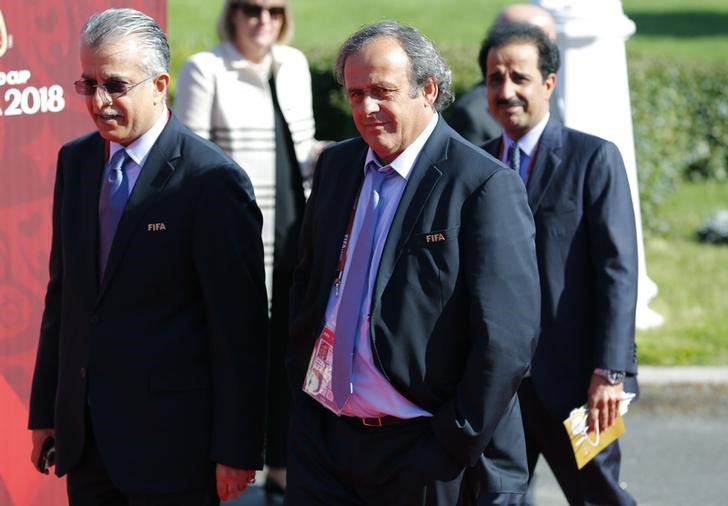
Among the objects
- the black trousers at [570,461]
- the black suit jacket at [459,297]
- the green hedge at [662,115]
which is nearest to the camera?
the black suit jacket at [459,297]

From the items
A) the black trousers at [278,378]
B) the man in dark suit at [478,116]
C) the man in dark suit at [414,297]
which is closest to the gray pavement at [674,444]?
the black trousers at [278,378]

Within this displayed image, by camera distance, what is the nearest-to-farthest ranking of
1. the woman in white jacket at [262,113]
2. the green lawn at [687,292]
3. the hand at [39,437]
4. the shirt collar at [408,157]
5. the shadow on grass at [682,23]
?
the shirt collar at [408,157], the hand at [39,437], the woman in white jacket at [262,113], the green lawn at [687,292], the shadow on grass at [682,23]

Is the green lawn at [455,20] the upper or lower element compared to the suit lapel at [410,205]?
upper

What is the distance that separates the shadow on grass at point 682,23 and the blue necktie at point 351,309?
96.5 feet

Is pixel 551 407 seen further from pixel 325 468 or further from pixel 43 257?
pixel 43 257

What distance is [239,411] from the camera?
3.69m

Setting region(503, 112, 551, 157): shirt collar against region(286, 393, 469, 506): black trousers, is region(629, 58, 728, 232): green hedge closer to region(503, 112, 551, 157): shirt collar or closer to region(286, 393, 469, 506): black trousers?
region(503, 112, 551, 157): shirt collar

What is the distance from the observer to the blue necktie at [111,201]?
371cm

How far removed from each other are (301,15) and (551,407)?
1147 inches

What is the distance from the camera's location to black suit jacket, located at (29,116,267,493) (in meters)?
3.65

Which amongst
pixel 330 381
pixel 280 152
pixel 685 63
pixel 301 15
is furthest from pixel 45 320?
pixel 301 15

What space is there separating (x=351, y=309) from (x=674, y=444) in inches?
152

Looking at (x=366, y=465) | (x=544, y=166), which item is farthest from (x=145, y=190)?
(x=544, y=166)

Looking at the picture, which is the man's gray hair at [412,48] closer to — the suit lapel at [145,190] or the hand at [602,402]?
the suit lapel at [145,190]
